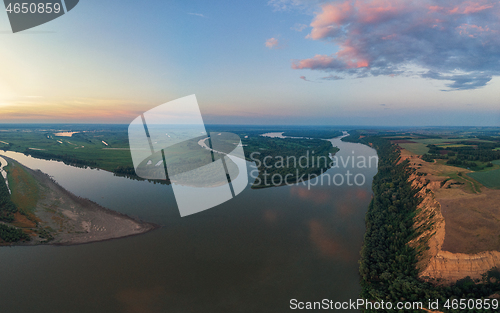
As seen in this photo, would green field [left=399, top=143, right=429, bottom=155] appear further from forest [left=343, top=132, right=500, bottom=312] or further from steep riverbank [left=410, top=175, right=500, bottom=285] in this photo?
steep riverbank [left=410, top=175, right=500, bottom=285]

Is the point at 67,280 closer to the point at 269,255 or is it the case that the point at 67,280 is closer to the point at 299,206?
the point at 269,255

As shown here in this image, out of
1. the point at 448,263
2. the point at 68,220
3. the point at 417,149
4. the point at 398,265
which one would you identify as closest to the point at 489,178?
the point at 448,263

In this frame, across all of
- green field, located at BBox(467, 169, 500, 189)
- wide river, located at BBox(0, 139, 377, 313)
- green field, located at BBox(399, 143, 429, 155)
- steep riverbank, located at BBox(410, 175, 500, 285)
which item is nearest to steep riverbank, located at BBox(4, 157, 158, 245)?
wide river, located at BBox(0, 139, 377, 313)

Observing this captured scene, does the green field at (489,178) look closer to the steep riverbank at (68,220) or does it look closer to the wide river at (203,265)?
the wide river at (203,265)

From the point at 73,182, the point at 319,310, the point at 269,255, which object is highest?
the point at 73,182

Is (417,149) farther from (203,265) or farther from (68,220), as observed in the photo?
(68,220)

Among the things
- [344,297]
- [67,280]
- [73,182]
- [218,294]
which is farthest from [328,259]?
[73,182]
